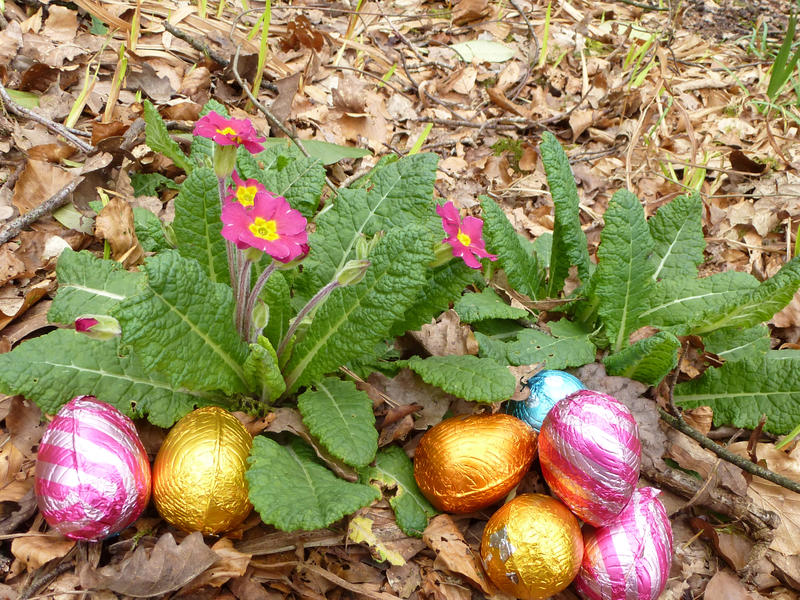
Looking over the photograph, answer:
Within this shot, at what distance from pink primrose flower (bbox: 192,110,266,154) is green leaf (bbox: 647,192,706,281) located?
166 centimetres

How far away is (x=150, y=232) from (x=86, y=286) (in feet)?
0.86

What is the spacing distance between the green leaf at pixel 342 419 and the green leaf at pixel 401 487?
150 mm

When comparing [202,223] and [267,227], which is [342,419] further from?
[202,223]

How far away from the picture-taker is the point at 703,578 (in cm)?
190

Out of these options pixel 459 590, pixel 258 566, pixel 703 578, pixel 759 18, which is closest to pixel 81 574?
pixel 258 566

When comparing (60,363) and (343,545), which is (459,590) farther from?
(60,363)

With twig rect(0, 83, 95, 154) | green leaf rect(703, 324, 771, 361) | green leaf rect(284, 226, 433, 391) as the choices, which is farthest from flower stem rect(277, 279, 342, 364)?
green leaf rect(703, 324, 771, 361)

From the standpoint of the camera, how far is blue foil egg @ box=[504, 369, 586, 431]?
6.44 ft

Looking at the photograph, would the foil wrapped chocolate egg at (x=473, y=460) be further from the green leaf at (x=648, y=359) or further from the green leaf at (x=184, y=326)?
the green leaf at (x=184, y=326)

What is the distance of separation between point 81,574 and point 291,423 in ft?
2.06

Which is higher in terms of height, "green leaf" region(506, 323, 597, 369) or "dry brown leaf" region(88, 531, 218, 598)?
"green leaf" region(506, 323, 597, 369)

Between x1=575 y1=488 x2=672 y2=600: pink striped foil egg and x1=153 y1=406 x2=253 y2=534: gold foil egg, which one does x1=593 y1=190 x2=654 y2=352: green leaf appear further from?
x1=153 y1=406 x2=253 y2=534: gold foil egg

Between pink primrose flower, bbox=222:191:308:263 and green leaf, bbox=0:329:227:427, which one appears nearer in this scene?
pink primrose flower, bbox=222:191:308:263

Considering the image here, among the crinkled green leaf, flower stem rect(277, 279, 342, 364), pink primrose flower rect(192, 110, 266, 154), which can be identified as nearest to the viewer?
pink primrose flower rect(192, 110, 266, 154)
